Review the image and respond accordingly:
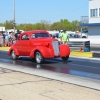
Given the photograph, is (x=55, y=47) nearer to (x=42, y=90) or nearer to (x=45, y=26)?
(x=42, y=90)

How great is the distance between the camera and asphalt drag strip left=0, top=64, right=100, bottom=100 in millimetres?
8039

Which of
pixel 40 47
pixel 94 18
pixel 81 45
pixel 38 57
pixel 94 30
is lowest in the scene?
pixel 38 57

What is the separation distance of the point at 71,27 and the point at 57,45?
113m

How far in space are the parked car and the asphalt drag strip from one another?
18.8 ft

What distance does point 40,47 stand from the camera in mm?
16703

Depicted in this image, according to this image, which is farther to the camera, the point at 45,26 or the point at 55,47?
the point at 45,26

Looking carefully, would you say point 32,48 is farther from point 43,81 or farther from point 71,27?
point 71,27

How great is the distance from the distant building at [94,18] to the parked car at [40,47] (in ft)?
114

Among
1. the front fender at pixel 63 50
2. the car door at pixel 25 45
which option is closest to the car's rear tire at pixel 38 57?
the car door at pixel 25 45

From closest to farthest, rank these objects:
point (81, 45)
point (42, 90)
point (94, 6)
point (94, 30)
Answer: point (42, 90), point (81, 45), point (94, 30), point (94, 6)

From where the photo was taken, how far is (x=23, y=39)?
61.3 ft

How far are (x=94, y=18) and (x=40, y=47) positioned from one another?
39.8m

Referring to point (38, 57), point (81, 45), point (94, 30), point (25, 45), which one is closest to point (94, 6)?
point (94, 30)

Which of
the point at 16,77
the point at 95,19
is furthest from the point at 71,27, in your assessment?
the point at 16,77
